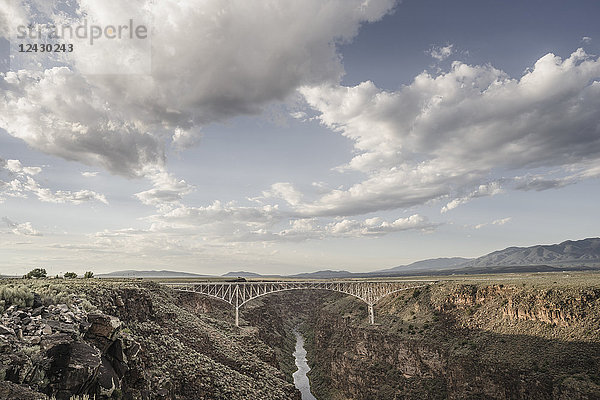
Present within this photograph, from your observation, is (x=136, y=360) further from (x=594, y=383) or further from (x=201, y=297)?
(x=201, y=297)

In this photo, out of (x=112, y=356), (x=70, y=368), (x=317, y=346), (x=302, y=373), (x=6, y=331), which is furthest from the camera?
(x=317, y=346)

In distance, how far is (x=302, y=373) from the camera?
2950 inches

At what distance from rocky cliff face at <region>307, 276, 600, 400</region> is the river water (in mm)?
2051

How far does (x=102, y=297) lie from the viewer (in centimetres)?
2711

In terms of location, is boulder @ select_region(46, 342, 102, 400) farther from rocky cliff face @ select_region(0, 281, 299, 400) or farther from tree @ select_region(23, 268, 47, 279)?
tree @ select_region(23, 268, 47, 279)

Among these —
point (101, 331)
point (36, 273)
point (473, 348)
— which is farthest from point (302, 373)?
point (101, 331)

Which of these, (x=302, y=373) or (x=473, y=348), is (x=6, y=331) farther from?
(x=302, y=373)

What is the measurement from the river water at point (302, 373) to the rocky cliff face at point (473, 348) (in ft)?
6.73

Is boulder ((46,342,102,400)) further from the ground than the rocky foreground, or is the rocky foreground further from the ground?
boulder ((46,342,102,400))

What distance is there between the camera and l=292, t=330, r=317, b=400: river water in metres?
64.9

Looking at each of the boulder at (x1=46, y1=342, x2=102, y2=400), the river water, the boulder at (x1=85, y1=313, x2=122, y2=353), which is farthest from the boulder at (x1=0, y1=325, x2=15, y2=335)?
the river water

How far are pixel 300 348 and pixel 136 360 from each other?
86.4 m

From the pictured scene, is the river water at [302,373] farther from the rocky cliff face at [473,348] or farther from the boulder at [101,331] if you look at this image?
the boulder at [101,331]

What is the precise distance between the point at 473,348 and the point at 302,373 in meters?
40.7
